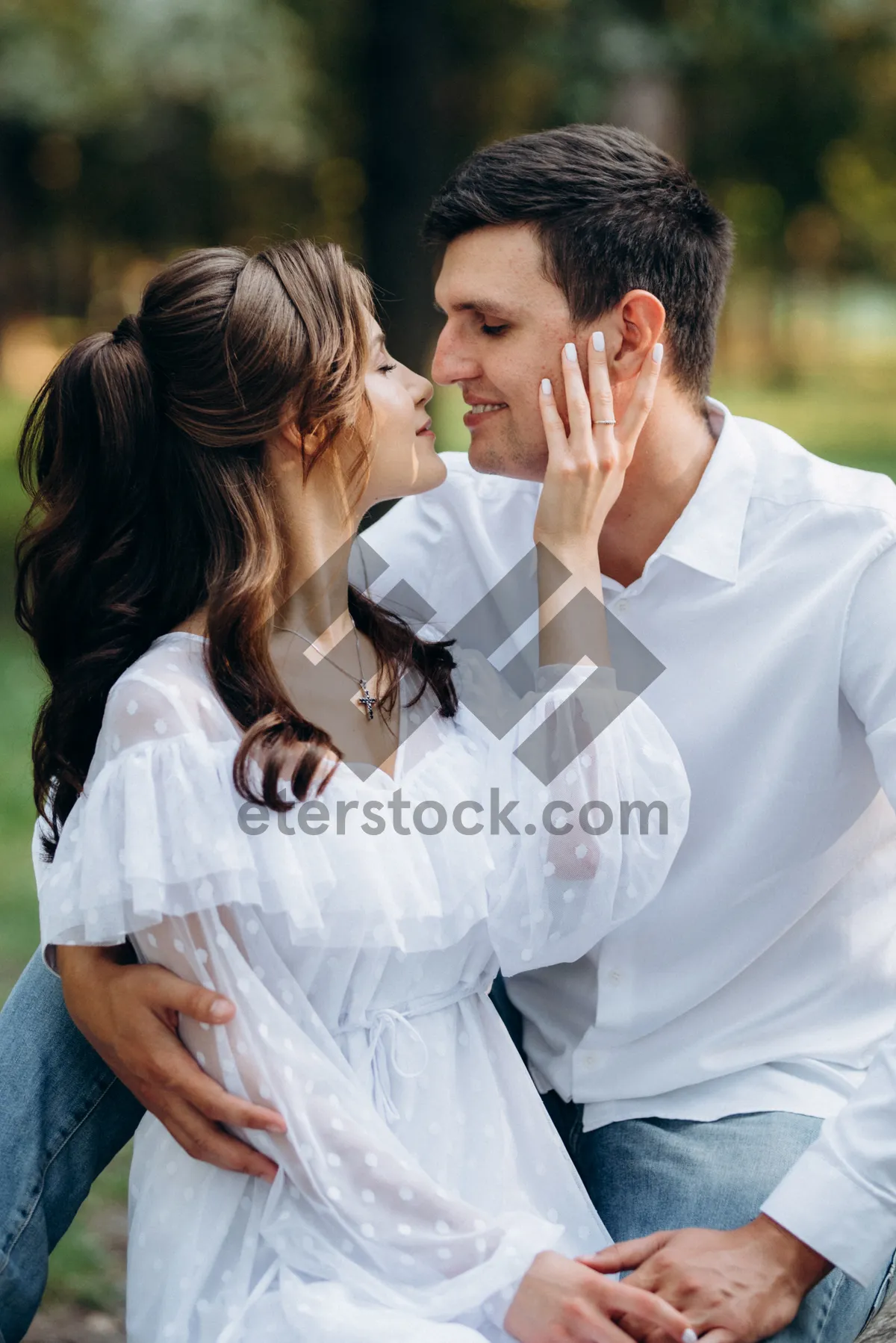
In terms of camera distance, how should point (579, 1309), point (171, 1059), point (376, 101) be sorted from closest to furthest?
point (579, 1309)
point (171, 1059)
point (376, 101)

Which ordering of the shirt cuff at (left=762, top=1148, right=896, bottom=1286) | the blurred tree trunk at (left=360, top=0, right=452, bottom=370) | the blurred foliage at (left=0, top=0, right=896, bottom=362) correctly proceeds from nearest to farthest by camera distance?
the shirt cuff at (left=762, top=1148, right=896, bottom=1286) < the blurred tree trunk at (left=360, top=0, right=452, bottom=370) < the blurred foliage at (left=0, top=0, right=896, bottom=362)

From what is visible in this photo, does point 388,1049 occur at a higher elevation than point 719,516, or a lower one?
lower

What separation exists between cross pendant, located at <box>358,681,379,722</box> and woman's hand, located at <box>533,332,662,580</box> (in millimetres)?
403

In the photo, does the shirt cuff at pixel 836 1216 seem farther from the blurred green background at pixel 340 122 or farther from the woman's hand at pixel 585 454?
the blurred green background at pixel 340 122

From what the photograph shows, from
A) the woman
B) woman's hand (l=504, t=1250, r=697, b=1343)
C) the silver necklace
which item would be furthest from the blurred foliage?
woman's hand (l=504, t=1250, r=697, b=1343)

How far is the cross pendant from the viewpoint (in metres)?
2.55

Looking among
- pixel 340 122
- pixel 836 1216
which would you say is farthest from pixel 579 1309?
pixel 340 122

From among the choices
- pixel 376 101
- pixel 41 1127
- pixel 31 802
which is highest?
pixel 376 101

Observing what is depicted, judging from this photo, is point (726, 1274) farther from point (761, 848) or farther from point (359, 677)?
point (359, 677)

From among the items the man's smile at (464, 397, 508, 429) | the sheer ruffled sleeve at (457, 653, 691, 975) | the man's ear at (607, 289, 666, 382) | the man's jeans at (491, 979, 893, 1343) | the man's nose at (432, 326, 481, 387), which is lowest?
the man's jeans at (491, 979, 893, 1343)

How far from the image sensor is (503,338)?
112 inches

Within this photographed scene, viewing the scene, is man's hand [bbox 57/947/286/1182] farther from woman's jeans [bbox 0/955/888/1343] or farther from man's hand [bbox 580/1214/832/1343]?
man's hand [bbox 580/1214/832/1343]

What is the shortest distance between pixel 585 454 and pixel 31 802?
457cm

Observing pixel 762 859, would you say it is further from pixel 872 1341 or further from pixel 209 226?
pixel 209 226
